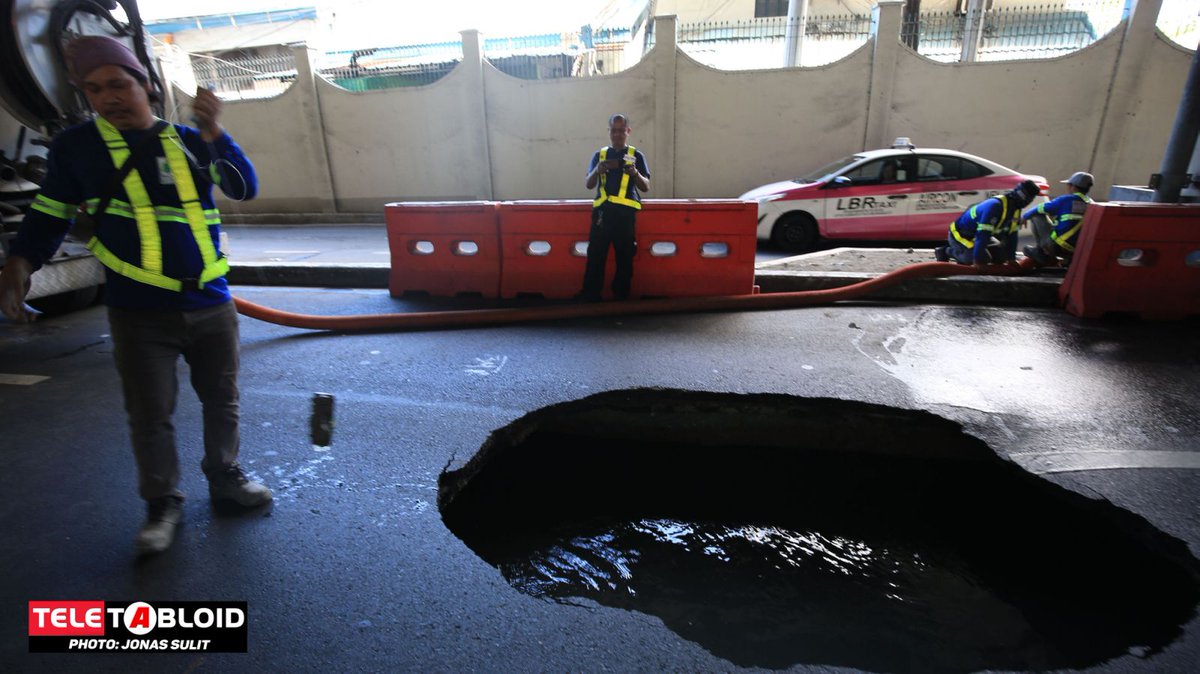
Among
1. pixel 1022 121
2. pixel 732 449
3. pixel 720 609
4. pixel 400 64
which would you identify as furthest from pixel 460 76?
pixel 720 609

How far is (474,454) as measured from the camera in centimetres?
315

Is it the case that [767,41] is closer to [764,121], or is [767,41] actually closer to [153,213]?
[764,121]

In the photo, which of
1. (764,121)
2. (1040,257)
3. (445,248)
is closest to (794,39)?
(764,121)

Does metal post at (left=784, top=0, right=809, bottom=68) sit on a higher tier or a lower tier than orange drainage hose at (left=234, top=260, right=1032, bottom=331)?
higher

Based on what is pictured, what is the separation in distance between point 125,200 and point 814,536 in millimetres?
3423

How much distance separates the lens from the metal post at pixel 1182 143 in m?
6.01

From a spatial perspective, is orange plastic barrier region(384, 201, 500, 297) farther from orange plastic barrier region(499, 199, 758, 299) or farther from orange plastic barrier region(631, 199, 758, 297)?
orange plastic barrier region(631, 199, 758, 297)

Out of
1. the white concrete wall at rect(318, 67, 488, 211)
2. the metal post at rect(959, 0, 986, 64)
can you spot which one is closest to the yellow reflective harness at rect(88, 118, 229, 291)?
the white concrete wall at rect(318, 67, 488, 211)

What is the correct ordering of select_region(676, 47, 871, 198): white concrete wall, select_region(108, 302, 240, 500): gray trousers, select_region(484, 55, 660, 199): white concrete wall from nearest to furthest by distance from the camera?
1. select_region(108, 302, 240, 500): gray trousers
2. select_region(676, 47, 871, 198): white concrete wall
3. select_region(484, 55, 660, 199): white concrete wall

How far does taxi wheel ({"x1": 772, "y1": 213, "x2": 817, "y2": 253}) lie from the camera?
937 centimetres

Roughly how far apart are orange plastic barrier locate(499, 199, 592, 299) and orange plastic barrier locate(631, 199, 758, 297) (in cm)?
25

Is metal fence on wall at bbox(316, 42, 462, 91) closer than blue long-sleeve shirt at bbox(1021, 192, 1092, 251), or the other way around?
blue long-sleeve shirt at bbox(1021, 192, 1092, 251)

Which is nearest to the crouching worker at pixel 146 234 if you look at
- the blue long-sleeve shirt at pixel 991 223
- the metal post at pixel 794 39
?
the blue long-sleeve shirt at pixel 991 223

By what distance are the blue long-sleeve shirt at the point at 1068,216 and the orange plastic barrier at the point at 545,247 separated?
4.62 meters
